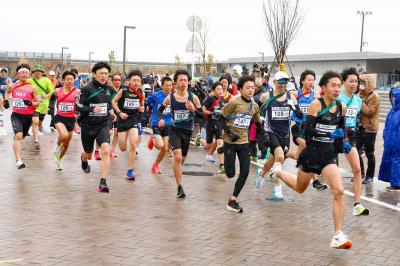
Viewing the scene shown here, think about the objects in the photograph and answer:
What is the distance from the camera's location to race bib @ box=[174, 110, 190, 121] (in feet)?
31.3

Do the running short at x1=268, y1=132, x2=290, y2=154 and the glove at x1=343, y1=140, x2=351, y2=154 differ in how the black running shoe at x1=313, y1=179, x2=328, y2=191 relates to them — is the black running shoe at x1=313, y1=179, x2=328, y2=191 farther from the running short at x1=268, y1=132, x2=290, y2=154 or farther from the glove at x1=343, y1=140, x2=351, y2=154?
the glove at x1=343, y1=140, x2=351, y2=154

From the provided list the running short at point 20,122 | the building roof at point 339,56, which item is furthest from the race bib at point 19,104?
the building roof at point 339,56

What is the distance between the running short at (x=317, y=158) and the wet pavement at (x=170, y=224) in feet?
2.74

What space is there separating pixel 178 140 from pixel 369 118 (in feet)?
12.4

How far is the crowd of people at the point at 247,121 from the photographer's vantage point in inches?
274

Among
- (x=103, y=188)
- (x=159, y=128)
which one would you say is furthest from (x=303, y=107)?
(x=103, y=188)

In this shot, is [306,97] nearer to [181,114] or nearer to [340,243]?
[181,114]

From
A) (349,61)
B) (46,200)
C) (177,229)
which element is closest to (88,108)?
(46,200)

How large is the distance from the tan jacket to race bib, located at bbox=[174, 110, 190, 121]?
3363mm

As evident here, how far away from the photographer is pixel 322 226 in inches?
303

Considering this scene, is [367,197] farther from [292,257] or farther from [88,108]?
[88,108]

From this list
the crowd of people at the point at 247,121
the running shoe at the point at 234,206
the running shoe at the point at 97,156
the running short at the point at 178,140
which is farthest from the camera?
the running shoe at the point at 97,156

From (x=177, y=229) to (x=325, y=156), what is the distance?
196 centimetres

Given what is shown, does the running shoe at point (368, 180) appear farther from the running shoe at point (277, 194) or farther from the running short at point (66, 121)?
the running short at point (66, 121)
